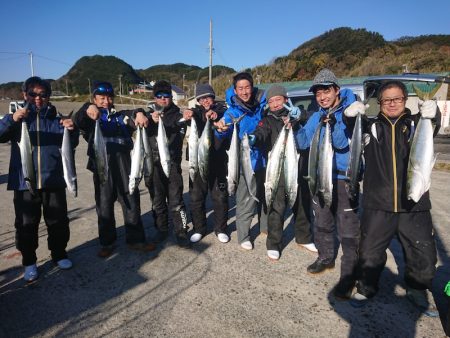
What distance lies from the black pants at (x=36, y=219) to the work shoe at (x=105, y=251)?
0.53 m

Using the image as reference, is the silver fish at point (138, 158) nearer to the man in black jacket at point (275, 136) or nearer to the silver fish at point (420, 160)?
the man in black jacket at point (275, 136)

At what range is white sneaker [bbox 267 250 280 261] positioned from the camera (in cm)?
436

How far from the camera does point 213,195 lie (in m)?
4.93

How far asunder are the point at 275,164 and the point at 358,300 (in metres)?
1.73

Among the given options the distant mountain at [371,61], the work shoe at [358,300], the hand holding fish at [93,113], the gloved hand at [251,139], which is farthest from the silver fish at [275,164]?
the distant mountain at [371,61]

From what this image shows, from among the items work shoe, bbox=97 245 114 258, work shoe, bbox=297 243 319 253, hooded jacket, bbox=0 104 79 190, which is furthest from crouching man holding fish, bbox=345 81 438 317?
hooded jacket, bbox=0 104 79 190

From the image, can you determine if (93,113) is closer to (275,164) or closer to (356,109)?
(275,164)

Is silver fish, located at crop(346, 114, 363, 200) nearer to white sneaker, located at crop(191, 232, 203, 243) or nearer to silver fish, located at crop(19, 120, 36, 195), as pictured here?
white sneaker, located at crop(191, 232, 203, 243)

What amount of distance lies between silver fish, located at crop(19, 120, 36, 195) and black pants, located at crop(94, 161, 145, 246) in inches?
A: 32.8

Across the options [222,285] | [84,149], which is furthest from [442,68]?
[222,285]

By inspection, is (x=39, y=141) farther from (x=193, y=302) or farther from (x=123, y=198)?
(x=193, y=302)

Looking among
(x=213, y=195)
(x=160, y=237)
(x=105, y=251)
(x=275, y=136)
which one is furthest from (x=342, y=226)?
(x=105, y=251)

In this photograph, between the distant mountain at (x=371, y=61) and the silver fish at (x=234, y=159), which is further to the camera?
the distant mountain at (x=371, y=61)

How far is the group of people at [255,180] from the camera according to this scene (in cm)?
318
